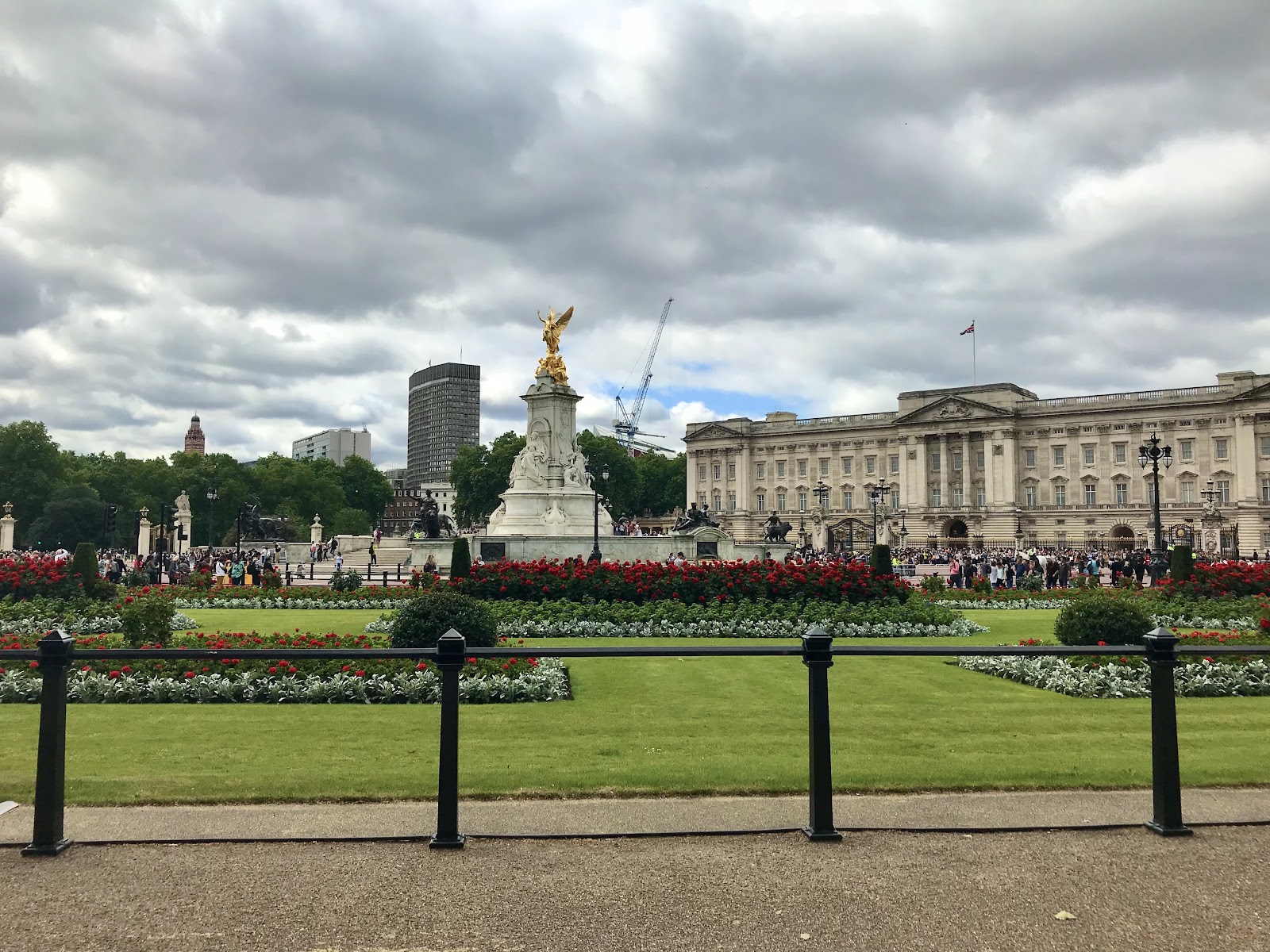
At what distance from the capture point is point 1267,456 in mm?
90125

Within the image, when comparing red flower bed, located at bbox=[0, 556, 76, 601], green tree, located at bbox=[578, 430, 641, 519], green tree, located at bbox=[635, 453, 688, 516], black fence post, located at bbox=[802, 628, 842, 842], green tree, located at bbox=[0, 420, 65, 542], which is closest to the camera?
black fence post, located at bbox=[802, 628, 842, 842]

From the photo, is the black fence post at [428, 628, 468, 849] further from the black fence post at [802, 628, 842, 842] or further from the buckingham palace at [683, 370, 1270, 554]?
the buckingham palace at [683, 370, 1270, 554]

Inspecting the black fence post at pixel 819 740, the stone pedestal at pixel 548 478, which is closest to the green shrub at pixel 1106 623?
the black fence post at pixel 819 740

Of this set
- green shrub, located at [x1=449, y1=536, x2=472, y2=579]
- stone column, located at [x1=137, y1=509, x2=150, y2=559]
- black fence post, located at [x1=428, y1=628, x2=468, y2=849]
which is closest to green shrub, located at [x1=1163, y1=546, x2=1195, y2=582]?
green shrub, located at [x1=449, y1=536, x2=472, y2=579]

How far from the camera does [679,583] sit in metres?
21.4

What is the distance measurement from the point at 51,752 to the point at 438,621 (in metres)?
7.97

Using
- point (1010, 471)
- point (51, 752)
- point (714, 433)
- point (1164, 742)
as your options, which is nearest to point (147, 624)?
point (51, 752)

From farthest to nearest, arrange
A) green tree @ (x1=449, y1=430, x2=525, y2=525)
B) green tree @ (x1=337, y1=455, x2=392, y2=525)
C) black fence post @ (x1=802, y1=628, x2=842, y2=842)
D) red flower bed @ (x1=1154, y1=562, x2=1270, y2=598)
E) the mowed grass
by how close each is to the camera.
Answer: green tree @ (x1=337, y1=455, x2=392, y2=525) → green tree @ (x1=449, y1=430, x2=525, y2=525) → red flower bed @ (x1=1154, y1=562, x2=1270, y2=598) → the mowed grass → black fence post @ (x1=802, y1=628, x2=842, y2=842)

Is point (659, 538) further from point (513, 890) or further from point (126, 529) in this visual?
point (126, 529)

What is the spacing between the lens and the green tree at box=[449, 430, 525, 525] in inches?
3917

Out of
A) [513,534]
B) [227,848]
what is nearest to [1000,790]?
[227,848]

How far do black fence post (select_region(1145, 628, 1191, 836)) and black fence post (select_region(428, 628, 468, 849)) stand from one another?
4.37 metres

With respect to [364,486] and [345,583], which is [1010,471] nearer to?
[364,486]

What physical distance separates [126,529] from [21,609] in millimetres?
88915
